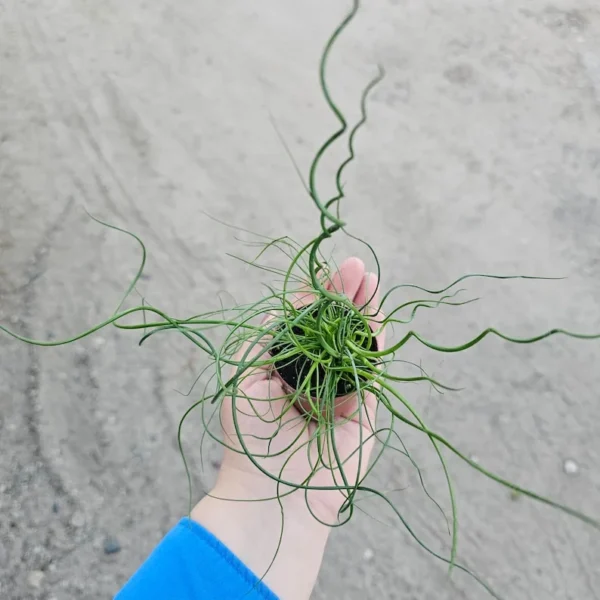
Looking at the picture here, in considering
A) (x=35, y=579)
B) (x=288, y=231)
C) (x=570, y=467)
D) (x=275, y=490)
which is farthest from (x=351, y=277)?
(x=35, y=579)

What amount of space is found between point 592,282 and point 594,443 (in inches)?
10.0

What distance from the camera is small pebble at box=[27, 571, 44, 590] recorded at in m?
0.76

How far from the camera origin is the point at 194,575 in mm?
516

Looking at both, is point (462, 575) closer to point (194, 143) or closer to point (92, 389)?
point (92, 389)

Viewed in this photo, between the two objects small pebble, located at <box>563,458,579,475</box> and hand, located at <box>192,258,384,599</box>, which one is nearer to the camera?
hand, located at <box>192,258,384,599</box>

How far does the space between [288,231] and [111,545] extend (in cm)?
53

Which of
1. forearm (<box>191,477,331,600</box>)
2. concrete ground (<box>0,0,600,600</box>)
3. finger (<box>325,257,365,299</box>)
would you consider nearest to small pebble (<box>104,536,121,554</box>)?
concrete ground (<box>0,0,600,600</box>)

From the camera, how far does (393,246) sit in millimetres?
937

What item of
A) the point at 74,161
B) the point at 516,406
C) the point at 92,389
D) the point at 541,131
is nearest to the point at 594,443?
the point at 516,406

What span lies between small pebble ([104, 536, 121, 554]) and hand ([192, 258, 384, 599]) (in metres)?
0.28

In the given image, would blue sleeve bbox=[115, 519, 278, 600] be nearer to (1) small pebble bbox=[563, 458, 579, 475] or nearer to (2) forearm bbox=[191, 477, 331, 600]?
(2) forearm bbox=[191, 477, 331, 600]

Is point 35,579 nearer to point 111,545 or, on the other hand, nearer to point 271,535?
point 111,545

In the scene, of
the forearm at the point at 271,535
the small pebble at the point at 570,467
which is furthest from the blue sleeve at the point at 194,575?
the small pebble at the point at 570,467

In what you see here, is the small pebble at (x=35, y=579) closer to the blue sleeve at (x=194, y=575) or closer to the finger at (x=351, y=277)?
the blue sleeve at (x=194, y=575)
